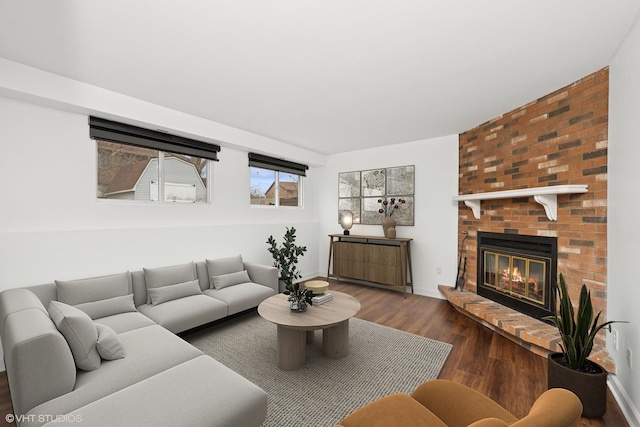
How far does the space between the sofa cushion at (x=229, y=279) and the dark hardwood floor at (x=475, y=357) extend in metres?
1.63

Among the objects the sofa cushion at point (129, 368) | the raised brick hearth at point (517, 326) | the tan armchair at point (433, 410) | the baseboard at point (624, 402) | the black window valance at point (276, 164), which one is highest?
the black window valance at point (276, 164)

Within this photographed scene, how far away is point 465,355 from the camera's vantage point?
258cm

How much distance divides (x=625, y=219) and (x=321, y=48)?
2.49 meters

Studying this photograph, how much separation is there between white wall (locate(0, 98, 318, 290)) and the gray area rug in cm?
118

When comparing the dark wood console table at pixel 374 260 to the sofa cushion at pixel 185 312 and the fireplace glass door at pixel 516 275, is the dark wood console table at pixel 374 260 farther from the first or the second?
the sofa cushion at pixel 185 312

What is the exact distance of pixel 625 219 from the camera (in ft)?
6.42

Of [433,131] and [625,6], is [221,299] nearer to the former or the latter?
[433,131]

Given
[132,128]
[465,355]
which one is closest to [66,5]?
[132,128]

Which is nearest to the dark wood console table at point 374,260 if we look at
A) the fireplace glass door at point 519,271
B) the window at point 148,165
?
the fireplace glass door at point 519,271

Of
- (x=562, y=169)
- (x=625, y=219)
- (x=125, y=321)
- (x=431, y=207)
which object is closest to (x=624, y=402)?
(x=625, y=219)

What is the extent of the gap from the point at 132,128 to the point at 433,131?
394 centimetres

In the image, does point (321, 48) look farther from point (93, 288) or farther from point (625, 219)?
point (93, 288)

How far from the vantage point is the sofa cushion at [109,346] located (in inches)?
69.4

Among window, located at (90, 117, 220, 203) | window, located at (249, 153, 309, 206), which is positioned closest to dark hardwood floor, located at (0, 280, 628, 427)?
window, located at (90, 117, 220, 203)
